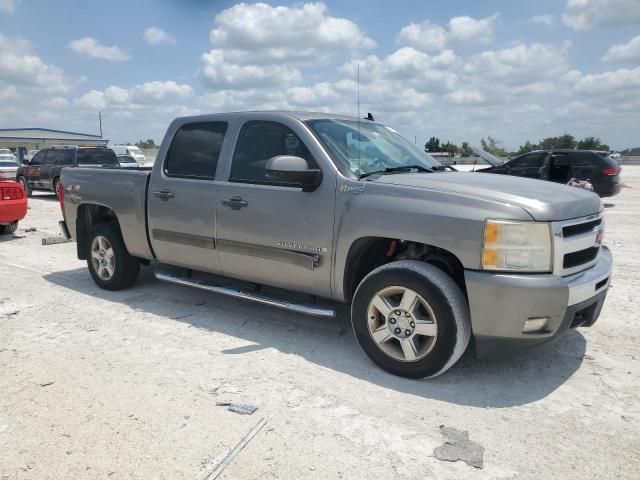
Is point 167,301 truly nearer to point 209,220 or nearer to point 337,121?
point 209,220

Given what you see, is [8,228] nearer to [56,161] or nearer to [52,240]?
[52,240]

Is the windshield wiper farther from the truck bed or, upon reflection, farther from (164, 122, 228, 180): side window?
the truck bed

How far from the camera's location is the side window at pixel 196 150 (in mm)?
4738

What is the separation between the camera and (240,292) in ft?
15.1

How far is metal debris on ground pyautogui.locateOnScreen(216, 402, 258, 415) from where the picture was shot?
10.3ft

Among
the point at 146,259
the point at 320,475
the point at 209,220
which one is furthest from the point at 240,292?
the point at 320,475

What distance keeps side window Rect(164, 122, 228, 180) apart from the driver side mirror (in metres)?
1.11

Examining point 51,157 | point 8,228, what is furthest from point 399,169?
point 51,157

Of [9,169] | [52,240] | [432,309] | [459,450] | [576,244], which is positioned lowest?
[459,450]

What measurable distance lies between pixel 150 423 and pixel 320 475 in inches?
42.7

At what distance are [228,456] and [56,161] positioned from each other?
1687 centimetres

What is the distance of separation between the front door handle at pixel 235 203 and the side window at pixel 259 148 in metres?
0.17

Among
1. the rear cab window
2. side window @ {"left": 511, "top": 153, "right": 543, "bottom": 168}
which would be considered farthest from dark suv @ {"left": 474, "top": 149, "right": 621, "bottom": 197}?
the rear cab window

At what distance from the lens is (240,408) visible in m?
3.19
